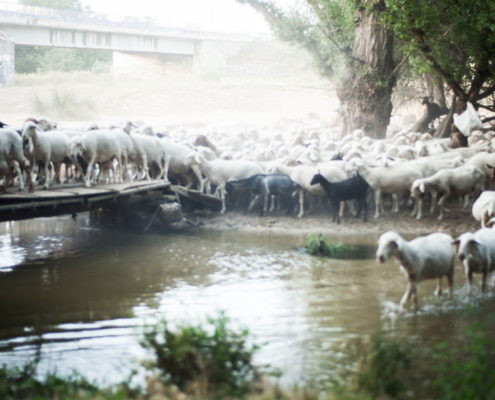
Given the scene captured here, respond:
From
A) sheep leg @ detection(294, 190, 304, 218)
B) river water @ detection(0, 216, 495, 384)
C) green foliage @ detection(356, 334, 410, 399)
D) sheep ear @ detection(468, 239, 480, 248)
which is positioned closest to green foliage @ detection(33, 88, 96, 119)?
river water @ detection(0, 216, 495, 384)

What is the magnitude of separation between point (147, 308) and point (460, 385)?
5.15m

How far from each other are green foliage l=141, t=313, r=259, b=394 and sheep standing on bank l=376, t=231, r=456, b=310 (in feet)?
10.0

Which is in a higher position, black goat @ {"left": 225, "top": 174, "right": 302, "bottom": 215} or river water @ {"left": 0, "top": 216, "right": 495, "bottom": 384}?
black goat @ {"left": 225, "top": 174, "right": 302, "bottom": 215}

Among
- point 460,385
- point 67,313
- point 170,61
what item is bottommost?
point 67,313

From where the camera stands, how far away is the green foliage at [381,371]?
5.15 metres

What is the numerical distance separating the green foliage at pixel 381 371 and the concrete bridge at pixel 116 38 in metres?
33.9

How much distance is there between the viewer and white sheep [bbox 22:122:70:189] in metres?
12.7

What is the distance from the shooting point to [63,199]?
12117 mm

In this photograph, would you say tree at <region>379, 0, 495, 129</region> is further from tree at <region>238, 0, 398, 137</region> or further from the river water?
the river water

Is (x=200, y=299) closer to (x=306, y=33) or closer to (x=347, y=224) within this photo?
(x=347, y=224)

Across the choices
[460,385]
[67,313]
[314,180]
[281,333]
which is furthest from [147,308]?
[314,180]

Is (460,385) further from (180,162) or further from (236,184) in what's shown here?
(180,162)

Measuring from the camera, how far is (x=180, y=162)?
17375mm

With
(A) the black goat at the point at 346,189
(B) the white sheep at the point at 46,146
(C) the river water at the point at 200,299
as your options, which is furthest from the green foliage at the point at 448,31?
(B) the white sheep at the point at 46,146
